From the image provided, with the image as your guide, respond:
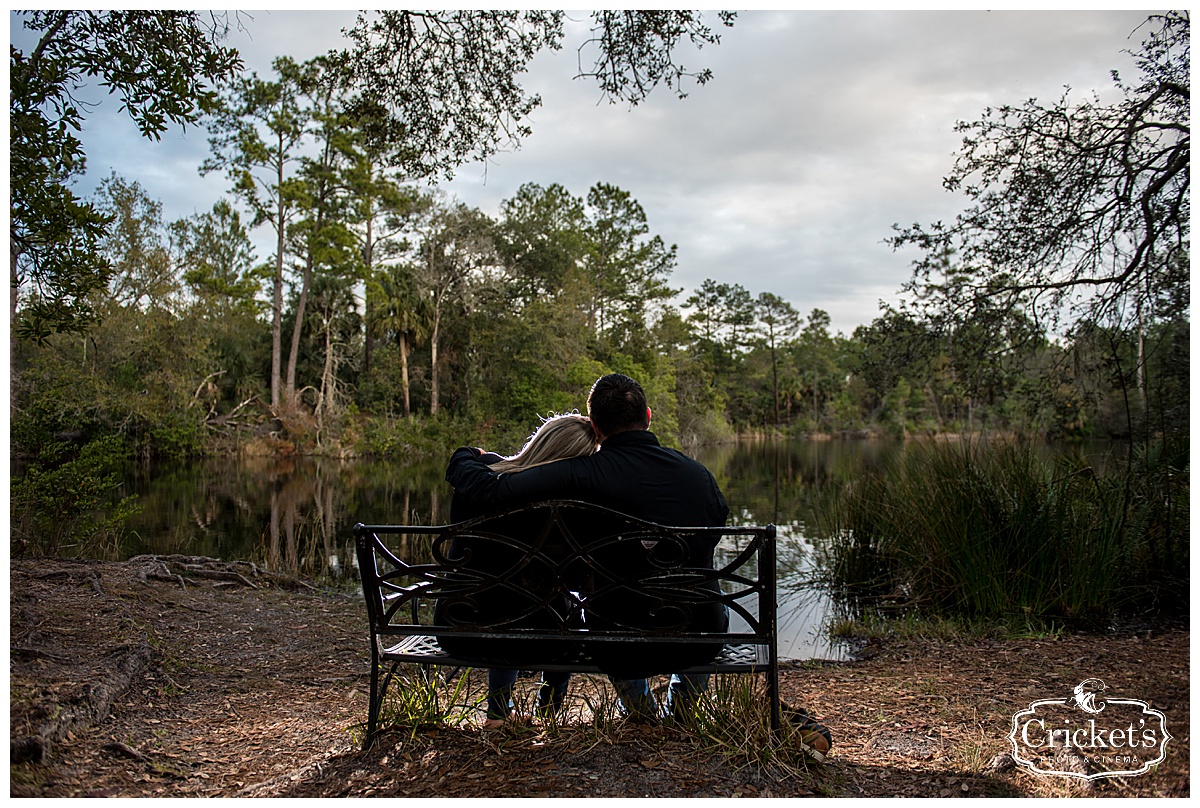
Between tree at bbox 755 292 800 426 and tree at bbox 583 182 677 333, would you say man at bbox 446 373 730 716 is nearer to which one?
tree at bbox 583 182 677 333

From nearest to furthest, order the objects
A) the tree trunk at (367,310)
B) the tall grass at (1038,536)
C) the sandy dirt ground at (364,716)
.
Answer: the sandy dirt ground at (364,716) < the tall grass at (1038,536) < the tree trunk at (367,310)

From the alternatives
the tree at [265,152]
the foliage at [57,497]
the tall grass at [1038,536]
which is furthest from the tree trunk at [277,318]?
the tall grass at [1038,536]

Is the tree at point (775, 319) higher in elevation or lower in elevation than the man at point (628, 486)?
higher

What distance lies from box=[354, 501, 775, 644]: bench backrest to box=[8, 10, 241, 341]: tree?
273 cm

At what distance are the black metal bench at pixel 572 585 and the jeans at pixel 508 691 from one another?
17cm

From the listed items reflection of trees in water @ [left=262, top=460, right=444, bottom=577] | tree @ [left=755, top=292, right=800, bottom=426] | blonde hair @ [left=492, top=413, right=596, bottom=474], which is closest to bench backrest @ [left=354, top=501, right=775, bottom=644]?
blonde hair @ [left=492, top=413, right=596, bottom=474]

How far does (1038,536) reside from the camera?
16.0ft

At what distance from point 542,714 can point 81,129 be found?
3.38 metres

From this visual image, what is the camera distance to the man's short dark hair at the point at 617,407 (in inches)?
91.4

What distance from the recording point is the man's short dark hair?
2.32 meters

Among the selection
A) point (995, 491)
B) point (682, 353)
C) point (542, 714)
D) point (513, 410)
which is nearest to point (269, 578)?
point (542, 714)

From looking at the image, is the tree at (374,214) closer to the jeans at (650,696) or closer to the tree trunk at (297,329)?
the tree trunk at (297,329)

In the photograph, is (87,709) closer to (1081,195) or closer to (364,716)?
(364,716)

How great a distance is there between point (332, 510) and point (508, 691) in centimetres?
1162
